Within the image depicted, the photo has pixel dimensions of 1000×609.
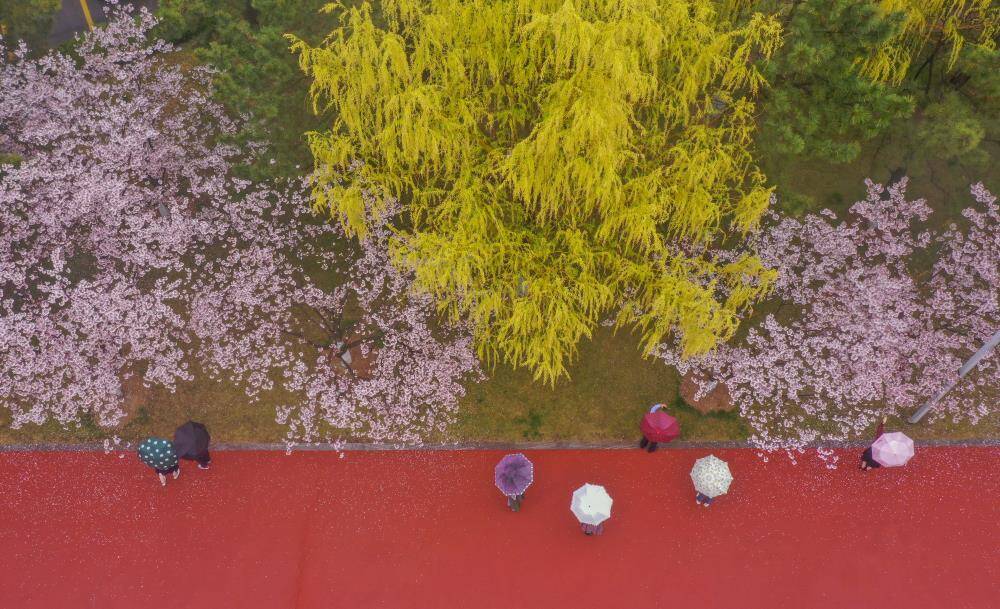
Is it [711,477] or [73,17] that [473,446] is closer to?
[711,477]

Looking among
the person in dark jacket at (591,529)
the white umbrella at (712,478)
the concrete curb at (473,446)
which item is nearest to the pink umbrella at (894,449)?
the concrete curb at (473,446)

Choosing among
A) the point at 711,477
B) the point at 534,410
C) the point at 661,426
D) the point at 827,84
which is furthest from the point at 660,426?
the point at 827,84

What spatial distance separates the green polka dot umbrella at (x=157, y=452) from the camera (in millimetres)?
11516

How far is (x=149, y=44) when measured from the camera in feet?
43.3

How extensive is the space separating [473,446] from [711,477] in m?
5.09

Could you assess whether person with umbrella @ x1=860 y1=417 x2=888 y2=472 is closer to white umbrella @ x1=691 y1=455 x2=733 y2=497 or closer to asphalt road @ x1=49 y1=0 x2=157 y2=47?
white umbrella @ x1=691 y1=455 x2=733 y2=497

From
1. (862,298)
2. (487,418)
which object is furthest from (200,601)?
(862,298)

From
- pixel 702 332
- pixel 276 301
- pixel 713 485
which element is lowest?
pixel 713 485

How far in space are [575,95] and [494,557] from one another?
9.01m

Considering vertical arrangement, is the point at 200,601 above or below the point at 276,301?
below

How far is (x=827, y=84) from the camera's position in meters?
10.4

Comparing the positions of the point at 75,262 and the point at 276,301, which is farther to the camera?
the point at 75,262

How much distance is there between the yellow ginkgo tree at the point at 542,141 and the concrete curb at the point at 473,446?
333cm

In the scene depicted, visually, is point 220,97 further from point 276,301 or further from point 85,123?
point 276,301
